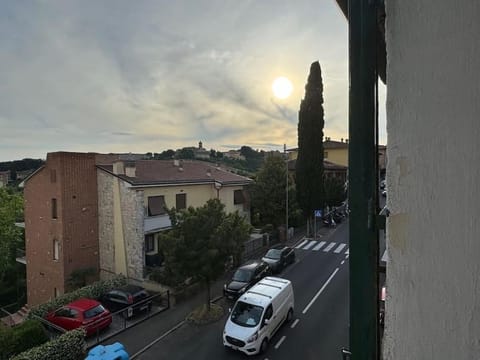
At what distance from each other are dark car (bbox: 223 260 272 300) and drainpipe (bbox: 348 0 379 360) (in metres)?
15.8

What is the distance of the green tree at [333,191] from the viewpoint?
36.8m

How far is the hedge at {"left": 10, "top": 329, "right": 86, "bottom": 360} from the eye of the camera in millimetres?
11109

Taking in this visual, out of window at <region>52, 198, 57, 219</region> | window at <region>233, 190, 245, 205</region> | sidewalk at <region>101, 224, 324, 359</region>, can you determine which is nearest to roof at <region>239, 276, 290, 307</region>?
sidewalk at <region>101, 224, 324, 359</region>

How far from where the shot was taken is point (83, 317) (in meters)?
13.9

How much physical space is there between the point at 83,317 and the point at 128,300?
2.31m

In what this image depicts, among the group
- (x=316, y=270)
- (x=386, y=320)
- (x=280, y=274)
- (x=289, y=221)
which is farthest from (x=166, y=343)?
(x=289, y=221)

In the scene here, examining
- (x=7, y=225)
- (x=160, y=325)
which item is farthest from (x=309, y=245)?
(x=7, y=225)

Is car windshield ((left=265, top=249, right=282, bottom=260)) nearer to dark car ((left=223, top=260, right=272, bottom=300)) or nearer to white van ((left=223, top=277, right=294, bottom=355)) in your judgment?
dark car ((left=223, top=260, right=272, bottom=300))

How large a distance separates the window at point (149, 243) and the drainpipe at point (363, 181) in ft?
67.2

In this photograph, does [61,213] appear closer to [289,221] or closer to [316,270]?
[316,270]

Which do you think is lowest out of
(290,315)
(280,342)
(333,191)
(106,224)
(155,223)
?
(280,342)

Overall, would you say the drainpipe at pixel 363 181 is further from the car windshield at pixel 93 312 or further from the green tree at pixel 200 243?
the car windshield at pixel 93 312

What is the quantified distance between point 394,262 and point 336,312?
604 inches

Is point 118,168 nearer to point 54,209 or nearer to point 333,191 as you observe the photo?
point 54,209
